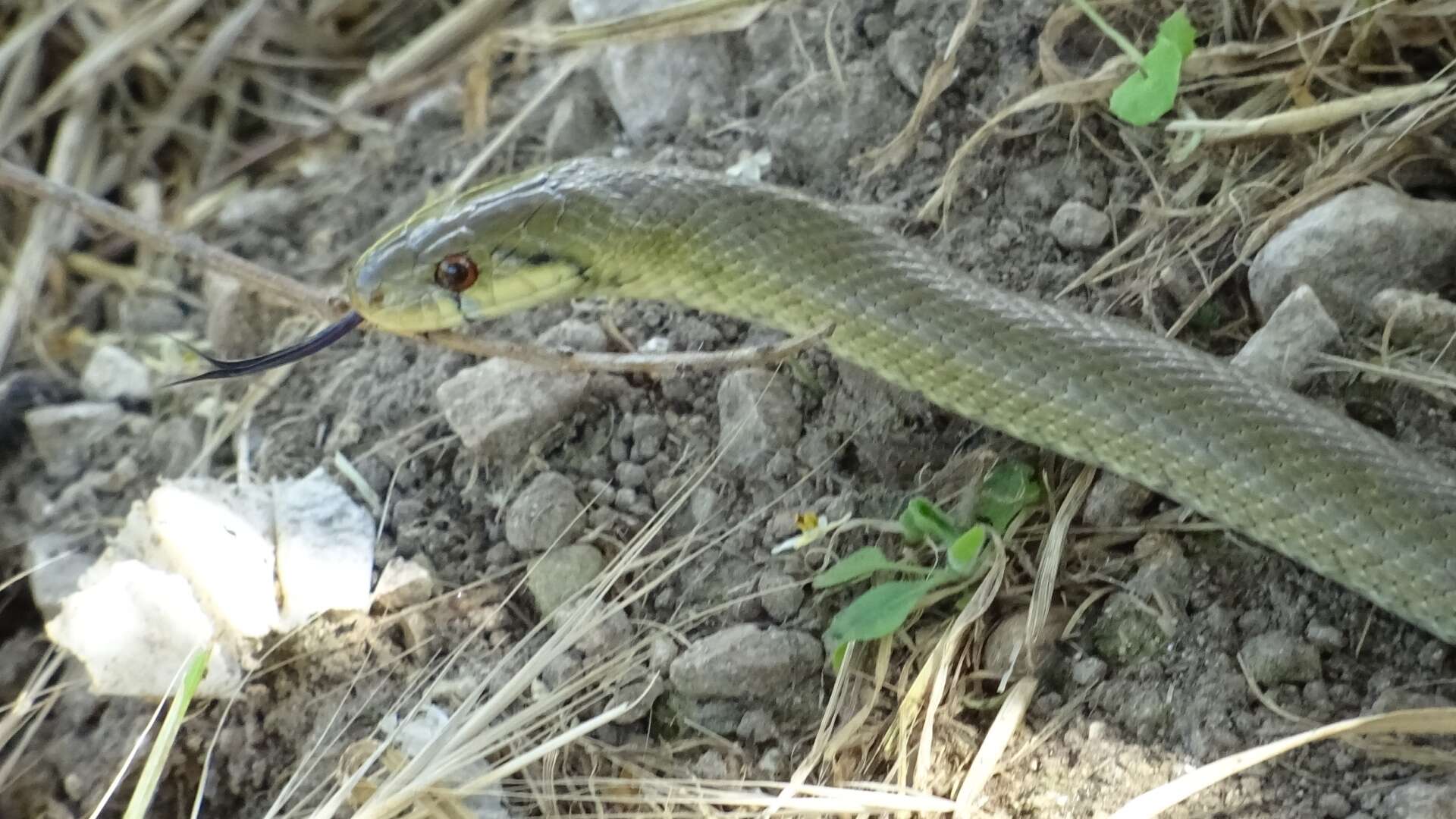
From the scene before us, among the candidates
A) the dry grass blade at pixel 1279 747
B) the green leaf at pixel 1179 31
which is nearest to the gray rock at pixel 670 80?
the green leaf at pixel 1179 31

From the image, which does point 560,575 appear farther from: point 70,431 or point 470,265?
point 70,431

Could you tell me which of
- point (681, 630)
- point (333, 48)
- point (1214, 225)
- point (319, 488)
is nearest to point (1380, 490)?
point (1214, 225)

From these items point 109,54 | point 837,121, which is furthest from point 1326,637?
point 109,54

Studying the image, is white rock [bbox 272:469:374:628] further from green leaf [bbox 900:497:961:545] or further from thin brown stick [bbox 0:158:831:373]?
green leaf [bbox 900:497:961:545]

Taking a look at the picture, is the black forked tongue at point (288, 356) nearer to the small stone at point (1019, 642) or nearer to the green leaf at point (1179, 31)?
the small stone at point (1019, 642)

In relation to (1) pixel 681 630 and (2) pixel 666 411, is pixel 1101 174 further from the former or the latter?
(1) pixel 681 630

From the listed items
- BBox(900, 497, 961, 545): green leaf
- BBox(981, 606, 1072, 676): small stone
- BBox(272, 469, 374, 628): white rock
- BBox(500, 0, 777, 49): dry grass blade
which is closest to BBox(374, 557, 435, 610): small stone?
BBox(272, 469, 374, 628): white rock
